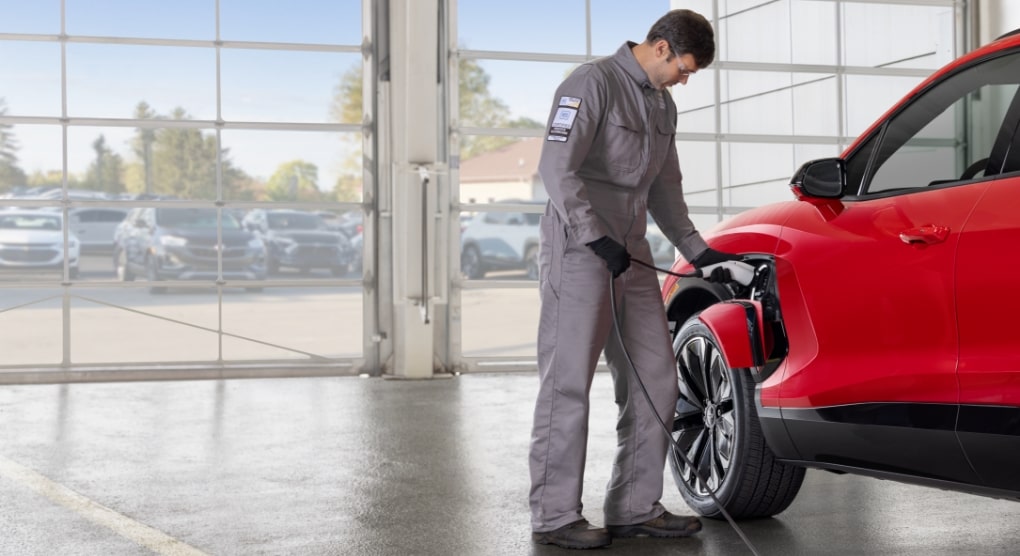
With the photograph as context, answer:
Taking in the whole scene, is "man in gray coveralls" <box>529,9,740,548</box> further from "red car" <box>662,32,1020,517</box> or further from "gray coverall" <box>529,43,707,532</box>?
"red car" <box>662,32,1020,517</box>

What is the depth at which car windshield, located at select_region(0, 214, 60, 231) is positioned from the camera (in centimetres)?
1152

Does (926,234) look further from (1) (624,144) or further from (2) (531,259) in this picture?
(2) (531,259)

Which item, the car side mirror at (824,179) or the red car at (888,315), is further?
the car side mirror at (824,179)

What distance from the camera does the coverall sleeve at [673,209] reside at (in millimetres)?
4488

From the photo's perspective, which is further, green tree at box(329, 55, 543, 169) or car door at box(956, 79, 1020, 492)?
green tree at box(329, 55, 543, 169)

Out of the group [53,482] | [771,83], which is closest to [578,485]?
[53,482]

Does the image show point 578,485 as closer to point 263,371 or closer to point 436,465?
point 436,465

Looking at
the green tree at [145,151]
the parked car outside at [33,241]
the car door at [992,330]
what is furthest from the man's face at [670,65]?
the green tree at [145,151]

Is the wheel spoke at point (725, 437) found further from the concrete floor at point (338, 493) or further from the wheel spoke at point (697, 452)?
the concrete floor at point (338, 493)

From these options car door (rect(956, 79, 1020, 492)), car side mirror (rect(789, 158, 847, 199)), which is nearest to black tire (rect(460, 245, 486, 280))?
car side mirror (rect(789, 158, 847, 199))

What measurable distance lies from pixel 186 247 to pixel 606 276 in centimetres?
932

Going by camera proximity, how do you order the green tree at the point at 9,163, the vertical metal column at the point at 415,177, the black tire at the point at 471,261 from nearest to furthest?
the vertical metal column at the point at 415,177 < the black tire at the point at 471,261 < the green tree at the point at 9,163

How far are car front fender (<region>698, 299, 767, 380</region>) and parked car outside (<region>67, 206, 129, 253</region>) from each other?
8.42 meters

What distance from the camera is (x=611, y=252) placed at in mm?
3996
